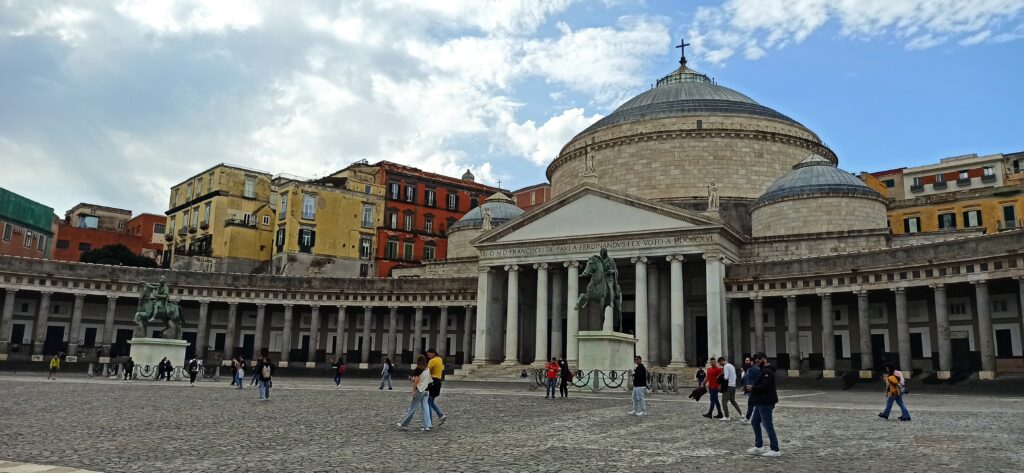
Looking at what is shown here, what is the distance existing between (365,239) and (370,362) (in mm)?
16315

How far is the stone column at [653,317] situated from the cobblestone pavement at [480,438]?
21.7 m

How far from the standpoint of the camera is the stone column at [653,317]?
43.2 m

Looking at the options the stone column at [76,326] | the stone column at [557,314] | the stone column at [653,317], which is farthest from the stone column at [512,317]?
→ the stone column at [76,326]

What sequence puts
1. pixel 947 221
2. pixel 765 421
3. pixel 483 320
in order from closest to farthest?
1. pixel 765 421
2. pixel 483 320
3. pixel 947 221

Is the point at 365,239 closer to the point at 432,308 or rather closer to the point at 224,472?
the point at 432,308

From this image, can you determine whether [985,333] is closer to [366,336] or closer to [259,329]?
[366,336]

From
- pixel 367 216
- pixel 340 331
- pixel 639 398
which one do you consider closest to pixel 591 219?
pixel 340 331

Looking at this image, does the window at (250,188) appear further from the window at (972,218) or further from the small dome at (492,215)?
the window at (972,218)

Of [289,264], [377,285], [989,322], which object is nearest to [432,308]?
[377,285]

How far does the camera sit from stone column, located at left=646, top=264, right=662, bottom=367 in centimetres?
4322

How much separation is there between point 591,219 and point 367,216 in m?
30.6

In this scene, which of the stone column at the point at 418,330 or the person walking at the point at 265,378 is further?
the stone column at the point at 418,330

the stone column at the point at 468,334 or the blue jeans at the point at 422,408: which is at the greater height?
the stone column at the point at 468,334

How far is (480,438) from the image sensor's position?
44.5ft
